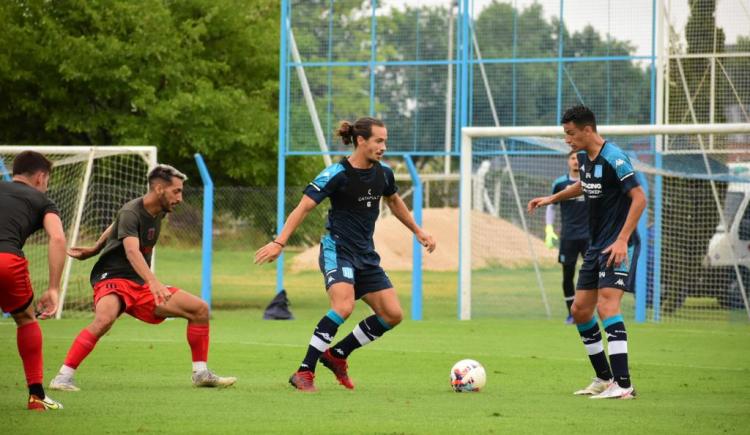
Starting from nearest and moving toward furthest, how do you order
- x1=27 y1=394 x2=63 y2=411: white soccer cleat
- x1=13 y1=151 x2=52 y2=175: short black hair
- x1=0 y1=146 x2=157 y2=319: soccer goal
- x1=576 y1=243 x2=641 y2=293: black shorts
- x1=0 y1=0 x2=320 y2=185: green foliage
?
x1=27 y1=394 x2=63 y2=411: white soccer cleat
x1=13 y1=151 x2=52 y2=175: short black hair
x1=576 y1=243 x2=641 y2=293: black shorts
x1=0 y1=146 x2=157 y2=319: soccer goal
x1=0 y1=0 x2=320 y2=185: green foliage

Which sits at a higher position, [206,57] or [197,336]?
[206,57]

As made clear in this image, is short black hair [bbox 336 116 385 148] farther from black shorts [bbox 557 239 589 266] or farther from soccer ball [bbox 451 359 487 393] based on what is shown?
black shorts [bbox 557 239 589 266]

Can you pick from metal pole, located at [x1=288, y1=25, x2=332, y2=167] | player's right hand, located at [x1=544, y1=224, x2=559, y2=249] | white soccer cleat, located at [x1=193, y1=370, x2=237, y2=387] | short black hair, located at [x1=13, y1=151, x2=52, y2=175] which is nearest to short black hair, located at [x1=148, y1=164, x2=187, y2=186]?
short black hair, located at [x1=13, y1=151, x2=52, y2=175]

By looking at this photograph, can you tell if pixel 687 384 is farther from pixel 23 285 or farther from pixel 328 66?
pixel 328 66

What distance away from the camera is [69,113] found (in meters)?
25.3

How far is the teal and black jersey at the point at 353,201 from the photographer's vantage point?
387 inches

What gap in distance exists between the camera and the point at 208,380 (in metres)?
9.86

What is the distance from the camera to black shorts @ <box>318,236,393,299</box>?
385 inches

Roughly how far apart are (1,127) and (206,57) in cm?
474

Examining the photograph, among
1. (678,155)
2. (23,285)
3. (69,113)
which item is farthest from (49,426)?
(69,113)

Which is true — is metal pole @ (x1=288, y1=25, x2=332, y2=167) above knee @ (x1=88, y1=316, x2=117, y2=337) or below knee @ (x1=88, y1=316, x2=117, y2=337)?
above

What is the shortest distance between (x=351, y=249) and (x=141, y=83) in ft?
53.0

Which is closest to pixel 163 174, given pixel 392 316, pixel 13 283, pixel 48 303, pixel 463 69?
pixel 13 283

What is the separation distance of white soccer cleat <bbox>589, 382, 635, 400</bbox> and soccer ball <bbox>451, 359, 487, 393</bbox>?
36.4 inches
